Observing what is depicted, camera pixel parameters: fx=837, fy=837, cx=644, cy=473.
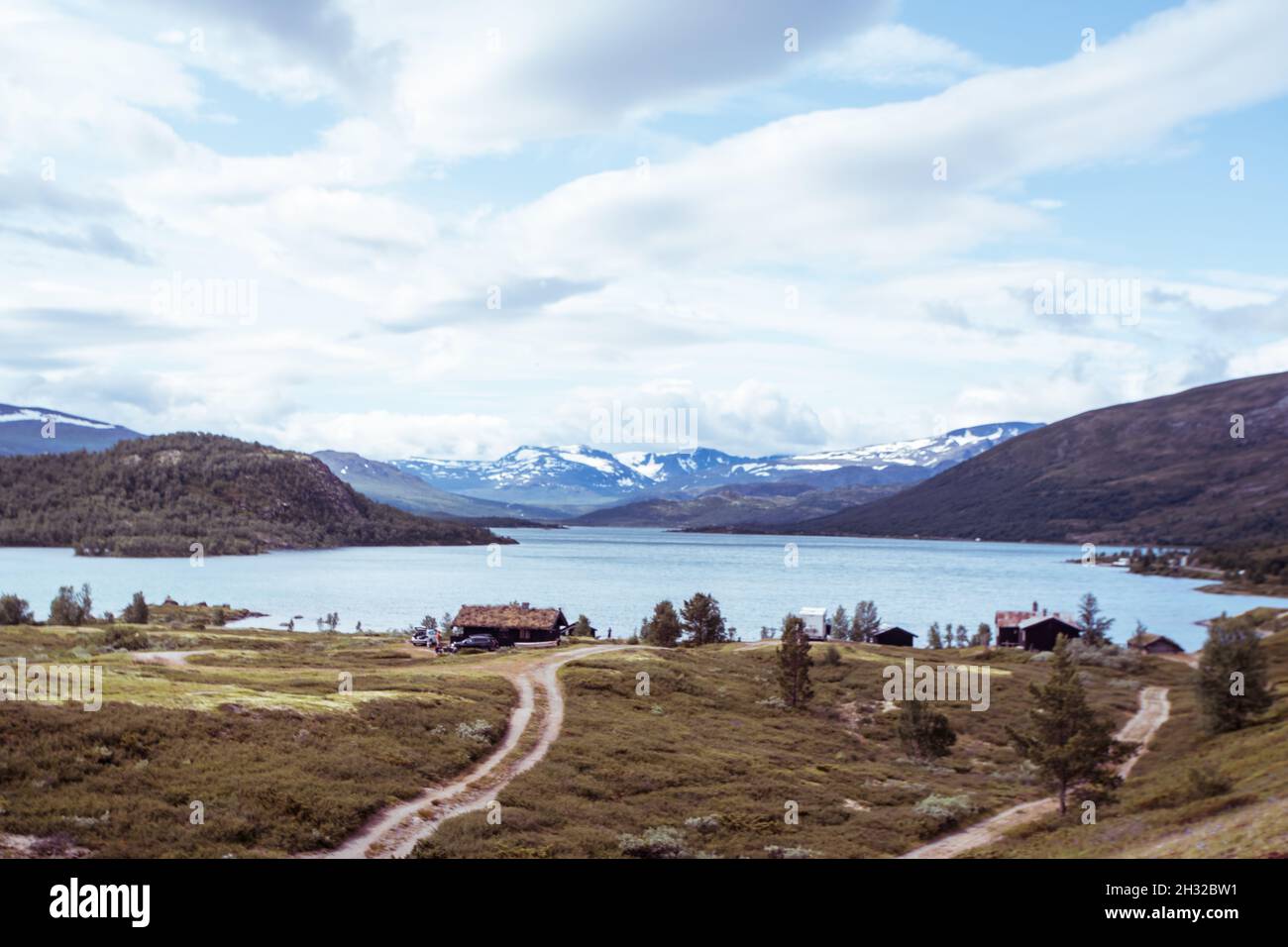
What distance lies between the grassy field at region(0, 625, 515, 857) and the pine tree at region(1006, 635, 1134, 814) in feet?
93.6

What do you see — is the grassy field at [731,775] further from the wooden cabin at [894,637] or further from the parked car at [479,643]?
the wooden cabin at [894,637]

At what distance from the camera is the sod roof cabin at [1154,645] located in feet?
413

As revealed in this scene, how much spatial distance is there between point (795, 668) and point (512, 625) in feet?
131

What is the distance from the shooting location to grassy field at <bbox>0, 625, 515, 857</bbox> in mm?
23781

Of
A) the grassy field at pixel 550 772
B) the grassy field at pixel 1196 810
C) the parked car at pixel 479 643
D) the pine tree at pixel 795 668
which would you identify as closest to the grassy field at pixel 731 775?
the grassy field at pixel 550 772

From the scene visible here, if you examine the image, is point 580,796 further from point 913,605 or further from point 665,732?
point 913,605

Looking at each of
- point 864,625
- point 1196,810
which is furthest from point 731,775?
point 864,625

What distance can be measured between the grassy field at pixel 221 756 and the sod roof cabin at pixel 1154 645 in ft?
360

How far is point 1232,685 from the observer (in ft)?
199

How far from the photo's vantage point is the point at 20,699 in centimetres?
3341

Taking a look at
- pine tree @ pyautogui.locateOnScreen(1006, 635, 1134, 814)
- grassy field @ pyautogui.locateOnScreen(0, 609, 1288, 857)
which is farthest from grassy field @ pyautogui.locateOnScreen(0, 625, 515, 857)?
pine tree @ pyautogui.locateOnScreen(1006, 635, 1134, 814)

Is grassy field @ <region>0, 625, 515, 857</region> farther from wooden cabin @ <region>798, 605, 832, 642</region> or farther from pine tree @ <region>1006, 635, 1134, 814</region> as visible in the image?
wooden cabin @ <region>798, 605, 832, 642</region>

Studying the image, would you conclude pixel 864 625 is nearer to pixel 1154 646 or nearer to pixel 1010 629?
pixel 1010 629
